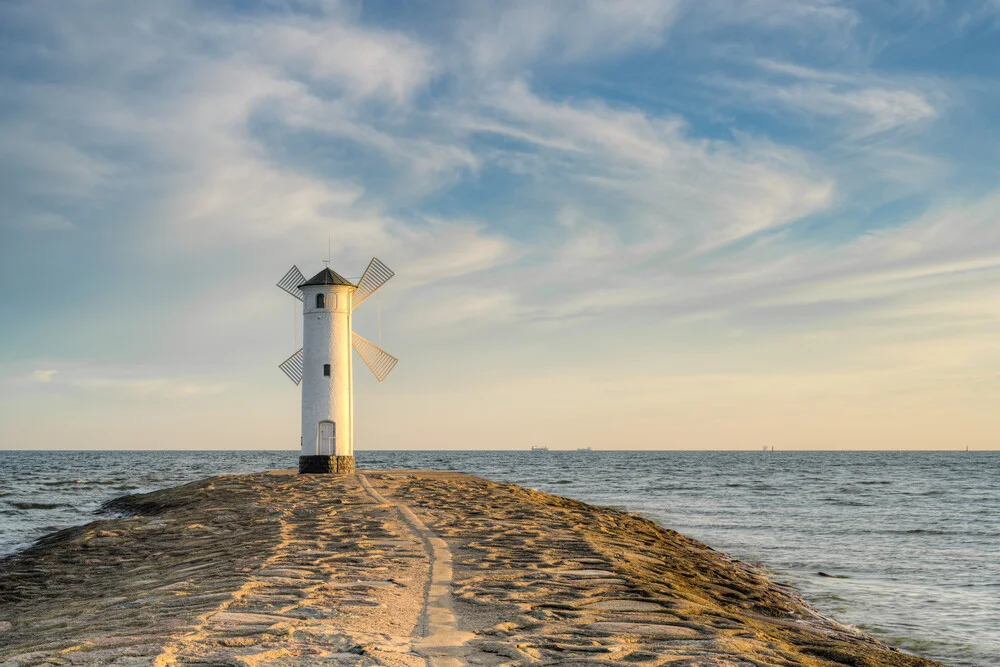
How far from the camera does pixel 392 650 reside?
6.85 m

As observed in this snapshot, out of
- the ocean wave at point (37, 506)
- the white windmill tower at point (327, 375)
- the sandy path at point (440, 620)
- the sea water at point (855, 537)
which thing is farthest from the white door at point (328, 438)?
the sandy path at point (440, 620)

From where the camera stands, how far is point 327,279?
31.8 metres

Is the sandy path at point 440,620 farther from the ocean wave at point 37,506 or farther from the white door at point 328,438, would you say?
the ocean wave at point 37,506

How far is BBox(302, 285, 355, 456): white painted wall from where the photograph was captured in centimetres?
3116

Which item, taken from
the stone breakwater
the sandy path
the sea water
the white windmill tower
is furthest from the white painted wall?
the sandy path

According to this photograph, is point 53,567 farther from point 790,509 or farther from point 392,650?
point 790,509

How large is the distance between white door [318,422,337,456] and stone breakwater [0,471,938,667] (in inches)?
460

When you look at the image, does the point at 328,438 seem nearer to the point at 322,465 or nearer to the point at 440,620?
the point at 322,465

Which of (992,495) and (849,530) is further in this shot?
(992,495)

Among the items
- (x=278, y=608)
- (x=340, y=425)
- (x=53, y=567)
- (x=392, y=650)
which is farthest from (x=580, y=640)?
(x=340, y=425)

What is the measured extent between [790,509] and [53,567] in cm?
2702

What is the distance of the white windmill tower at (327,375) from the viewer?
31.1 m

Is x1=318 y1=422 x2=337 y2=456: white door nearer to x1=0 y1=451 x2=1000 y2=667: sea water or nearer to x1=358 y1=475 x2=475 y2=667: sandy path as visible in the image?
x1=0 y1=451 x2=1000 y2=667: sea water

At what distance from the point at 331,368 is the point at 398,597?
22755 mm
